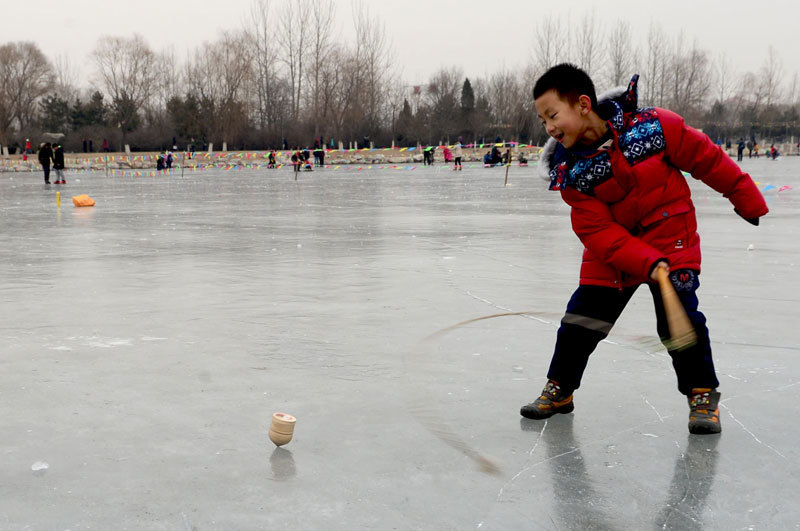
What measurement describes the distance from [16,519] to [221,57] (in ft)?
267

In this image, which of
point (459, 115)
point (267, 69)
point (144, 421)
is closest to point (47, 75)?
point (267, 69)

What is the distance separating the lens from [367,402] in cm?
405

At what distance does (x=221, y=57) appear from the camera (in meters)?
80.1

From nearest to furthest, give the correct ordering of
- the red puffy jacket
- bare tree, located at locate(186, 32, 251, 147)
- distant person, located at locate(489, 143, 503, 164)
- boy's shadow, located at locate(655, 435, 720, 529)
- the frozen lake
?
boy's shadow, located at locate(655, 435, 720, 529) → the frozen lake → the red puffy jacket → distant person, located at locate(489, 143, 503, 164) → bare tree, located at locate(186, 32, 251, 147)

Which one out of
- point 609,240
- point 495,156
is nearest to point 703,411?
point 609,240

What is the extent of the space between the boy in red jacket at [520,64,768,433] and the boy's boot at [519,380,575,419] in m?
0.51

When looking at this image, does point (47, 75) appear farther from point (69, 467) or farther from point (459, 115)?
point (69, 467)

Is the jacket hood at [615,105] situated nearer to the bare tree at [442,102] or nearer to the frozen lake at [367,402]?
the frozen lake at [367,402]

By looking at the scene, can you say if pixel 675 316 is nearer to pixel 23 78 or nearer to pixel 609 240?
pixel 609 240

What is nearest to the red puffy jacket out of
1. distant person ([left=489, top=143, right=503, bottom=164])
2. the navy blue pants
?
the navy blue pants

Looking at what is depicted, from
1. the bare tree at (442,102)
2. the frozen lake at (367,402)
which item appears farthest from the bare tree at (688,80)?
the frozen lake at (367,402)

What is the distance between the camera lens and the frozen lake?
9.40 feet

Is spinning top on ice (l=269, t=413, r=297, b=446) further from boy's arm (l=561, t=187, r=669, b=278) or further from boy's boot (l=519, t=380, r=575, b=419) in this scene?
boy's arm (l=561, t=187, r=669, b=278)

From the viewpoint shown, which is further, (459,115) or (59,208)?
(459,115)
